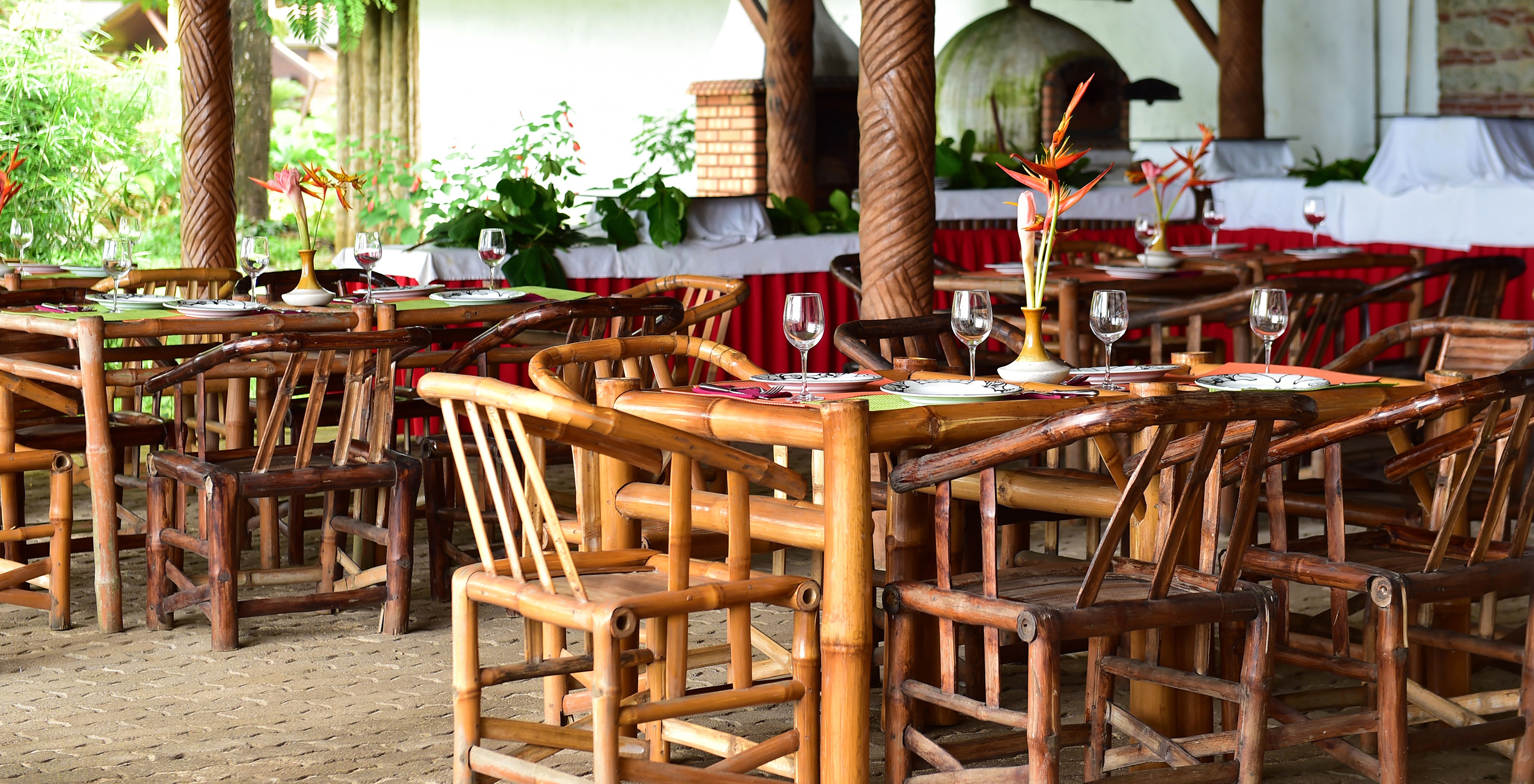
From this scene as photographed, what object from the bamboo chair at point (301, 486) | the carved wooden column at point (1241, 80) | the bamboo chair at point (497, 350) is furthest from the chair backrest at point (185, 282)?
the carved wooden column at point (1241, 80)

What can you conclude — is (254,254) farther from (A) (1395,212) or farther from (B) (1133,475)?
(A) (1395,212)

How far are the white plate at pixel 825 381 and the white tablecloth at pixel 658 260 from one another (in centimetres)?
347

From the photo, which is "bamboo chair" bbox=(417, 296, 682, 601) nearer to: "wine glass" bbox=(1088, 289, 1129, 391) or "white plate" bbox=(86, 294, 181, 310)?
"white plate" bbox=(86, 294, 181, 310)

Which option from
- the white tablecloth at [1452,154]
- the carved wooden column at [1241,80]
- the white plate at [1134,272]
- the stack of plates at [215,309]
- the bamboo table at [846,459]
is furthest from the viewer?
the carved wooden column at [1241,80]

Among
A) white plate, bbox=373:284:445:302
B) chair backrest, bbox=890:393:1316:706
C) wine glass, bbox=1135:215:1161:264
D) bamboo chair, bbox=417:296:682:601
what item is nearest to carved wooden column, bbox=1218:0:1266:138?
wine glass, bbox=1135:215:1161:264

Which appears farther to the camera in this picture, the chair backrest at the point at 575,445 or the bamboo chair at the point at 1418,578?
the bamboo chair at the point at 1418,578

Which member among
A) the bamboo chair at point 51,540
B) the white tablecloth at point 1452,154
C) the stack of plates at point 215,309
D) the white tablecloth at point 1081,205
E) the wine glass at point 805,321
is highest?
the white tablecloth at point 1452,154

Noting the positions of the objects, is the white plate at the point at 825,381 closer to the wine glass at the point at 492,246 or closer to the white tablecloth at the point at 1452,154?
the wine glass at the point at 492,246

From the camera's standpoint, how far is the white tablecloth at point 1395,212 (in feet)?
23.9

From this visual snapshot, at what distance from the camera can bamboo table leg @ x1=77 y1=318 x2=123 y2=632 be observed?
391cm

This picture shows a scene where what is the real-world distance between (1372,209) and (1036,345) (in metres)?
5.63

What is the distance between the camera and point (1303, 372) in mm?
3148

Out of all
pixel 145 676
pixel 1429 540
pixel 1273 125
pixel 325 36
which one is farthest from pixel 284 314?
pixel 1273 125

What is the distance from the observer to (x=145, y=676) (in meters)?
3.59
